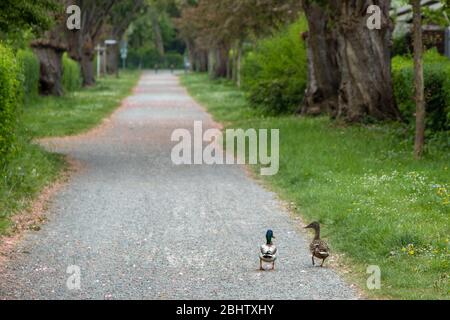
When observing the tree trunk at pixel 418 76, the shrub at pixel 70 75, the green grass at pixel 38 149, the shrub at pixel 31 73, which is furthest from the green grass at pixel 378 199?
the shrub at pixel 70 75

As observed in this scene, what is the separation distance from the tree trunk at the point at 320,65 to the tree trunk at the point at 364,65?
2.46m

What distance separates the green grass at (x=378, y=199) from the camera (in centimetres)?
878

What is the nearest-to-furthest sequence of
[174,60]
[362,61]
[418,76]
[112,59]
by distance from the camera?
[418,76] < [362,61] < [112,59] < [174,60]

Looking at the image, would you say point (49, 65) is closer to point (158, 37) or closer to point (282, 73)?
point (282, 73)

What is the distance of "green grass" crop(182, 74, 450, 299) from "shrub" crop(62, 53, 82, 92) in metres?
24.7

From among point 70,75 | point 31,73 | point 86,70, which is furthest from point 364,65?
point 86,70

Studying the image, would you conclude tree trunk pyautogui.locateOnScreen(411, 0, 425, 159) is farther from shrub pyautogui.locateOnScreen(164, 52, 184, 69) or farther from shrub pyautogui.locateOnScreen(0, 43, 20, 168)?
shrub pyautogui.locateOnScreen(164, 52, 184, 69)

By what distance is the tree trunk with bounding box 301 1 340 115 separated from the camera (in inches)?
1051

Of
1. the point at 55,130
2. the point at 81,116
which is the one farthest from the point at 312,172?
the point at 81,116

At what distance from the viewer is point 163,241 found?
1063 cm

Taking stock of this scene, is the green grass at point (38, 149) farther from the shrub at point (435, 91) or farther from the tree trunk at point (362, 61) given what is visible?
the tree trunk at point (362, 61)

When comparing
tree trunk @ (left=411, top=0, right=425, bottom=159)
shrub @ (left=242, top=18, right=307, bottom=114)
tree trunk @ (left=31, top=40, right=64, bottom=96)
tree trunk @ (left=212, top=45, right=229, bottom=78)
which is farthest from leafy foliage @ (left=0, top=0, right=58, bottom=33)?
tree trunk @ (left=212, top=45, right=229, bottom=78)

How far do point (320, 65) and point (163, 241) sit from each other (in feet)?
56.9
